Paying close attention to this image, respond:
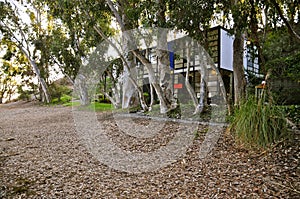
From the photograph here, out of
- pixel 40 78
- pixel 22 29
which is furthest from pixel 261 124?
pixel 22 29

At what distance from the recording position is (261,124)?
11.2 ft

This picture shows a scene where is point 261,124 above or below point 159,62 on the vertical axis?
below

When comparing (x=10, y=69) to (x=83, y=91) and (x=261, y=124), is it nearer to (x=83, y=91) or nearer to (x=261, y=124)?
(x=83, y=91)

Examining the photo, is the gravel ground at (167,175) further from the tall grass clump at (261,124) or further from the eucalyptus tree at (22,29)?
the eucalyptus tree at (22,29)

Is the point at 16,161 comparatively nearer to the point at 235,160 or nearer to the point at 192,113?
the point at 235,160

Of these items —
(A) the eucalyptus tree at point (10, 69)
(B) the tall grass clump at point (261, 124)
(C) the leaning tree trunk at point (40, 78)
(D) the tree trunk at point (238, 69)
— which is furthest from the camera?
(A) the eucalyptus tree at point (10, 69)

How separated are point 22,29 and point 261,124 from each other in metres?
17.1

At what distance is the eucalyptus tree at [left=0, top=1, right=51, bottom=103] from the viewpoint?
14750 mm

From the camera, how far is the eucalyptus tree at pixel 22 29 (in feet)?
48.4

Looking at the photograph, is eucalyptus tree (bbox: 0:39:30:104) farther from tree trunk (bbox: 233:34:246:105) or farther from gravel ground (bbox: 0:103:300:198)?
tree trunk (bbox: 233:34:246:105)

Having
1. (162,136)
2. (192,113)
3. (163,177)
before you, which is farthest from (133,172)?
(192,113)

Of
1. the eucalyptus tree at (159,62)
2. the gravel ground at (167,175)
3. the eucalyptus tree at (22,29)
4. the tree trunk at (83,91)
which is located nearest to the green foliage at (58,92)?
the eucalyptus tree at (22,29)

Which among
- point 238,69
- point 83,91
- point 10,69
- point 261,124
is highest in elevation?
point 10,69

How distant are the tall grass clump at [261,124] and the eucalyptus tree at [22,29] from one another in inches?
619
